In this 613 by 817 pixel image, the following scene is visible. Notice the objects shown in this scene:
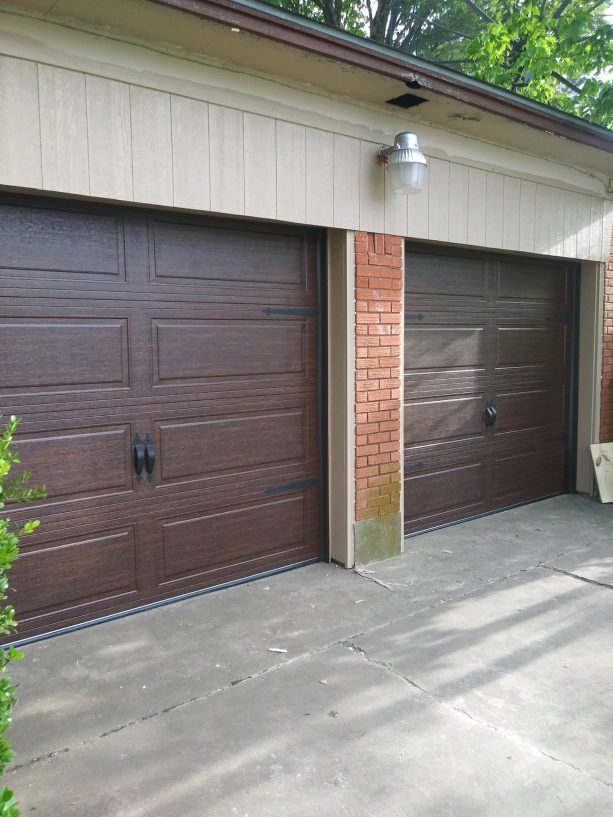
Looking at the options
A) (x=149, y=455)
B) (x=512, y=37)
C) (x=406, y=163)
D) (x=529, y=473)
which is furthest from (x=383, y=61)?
(x=512, y=37)

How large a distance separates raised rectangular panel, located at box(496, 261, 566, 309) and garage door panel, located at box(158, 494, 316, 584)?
8.95ft

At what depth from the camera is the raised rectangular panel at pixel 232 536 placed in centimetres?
380

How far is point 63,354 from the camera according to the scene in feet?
10.9

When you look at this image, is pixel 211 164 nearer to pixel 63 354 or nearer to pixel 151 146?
pixel 151 146

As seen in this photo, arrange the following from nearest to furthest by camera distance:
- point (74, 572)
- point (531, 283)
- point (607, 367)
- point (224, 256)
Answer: point (74, 572), point (224, 256), point (531, 283), point (607, 367)

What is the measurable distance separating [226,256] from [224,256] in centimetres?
1

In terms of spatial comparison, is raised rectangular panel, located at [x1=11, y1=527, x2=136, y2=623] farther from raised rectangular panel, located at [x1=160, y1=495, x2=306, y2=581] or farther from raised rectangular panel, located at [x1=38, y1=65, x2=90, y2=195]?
raised rectangular panel, located at [x1=38, y1=65, x2=90, y2=195]

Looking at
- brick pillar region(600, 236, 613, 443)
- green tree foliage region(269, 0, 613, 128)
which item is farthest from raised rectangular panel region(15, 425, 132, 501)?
green tree foliage region(269, 0, 613, 128)

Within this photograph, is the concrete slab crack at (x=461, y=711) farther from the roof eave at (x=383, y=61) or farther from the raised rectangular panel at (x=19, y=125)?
the roof eave at (x=383, y=61)

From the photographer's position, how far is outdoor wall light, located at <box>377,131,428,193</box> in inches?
158

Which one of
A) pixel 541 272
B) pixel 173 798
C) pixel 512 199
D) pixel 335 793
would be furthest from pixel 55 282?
pixel 541 272

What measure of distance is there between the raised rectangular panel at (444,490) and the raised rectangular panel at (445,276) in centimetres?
144

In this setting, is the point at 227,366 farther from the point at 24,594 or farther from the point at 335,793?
the point at 335,793

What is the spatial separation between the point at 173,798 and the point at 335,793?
56 centimetres
